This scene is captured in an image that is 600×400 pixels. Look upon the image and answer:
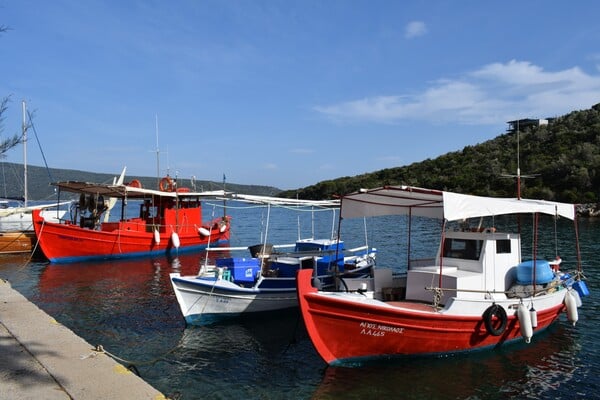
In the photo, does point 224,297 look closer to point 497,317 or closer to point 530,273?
point 497,317

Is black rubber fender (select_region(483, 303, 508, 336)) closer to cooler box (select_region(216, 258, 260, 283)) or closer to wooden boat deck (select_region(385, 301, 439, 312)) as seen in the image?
wooden boat deck (select_region(385, 301, 439, 312))

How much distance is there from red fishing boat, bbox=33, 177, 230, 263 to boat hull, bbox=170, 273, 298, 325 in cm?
969

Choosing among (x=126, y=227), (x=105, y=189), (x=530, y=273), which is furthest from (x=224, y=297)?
(x=126, y=227)

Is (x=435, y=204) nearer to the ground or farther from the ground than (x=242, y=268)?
farther from the ground

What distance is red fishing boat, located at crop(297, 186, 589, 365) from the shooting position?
Answer: 34.4 feet

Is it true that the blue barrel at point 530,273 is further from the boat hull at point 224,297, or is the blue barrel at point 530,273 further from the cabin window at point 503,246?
the boat hull at point 224,297

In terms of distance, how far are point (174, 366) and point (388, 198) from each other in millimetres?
7148

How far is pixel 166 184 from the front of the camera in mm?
33562

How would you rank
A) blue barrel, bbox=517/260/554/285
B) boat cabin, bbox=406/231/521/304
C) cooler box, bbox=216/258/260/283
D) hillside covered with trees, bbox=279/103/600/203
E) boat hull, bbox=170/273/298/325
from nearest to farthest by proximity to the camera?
boat cabin, bbox=406/231/521/304 < blue barrel, bbox=517/260/554/285 < boat hull, bbox=170/273/298/325 < cooler box, bbox=216/258/260/283 < hillside covered with trees, bbox=279/103/600/203

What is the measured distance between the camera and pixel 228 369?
35.9 ft

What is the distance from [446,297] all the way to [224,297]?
6.43 meters

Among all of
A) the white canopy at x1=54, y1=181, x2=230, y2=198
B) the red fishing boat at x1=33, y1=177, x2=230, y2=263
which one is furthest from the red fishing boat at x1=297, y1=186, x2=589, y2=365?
the white canopy at x1=54, y1=181, x2=230, y2=198

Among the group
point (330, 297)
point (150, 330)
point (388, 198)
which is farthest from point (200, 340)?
point (388, 198)

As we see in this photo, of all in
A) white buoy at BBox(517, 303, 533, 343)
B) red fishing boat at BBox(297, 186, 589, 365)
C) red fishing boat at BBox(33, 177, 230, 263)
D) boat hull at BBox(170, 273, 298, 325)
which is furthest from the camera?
red fishing boat at BBox(33, 177, 230, 263)
